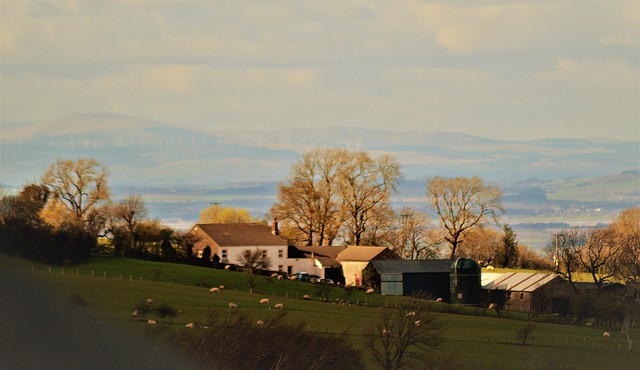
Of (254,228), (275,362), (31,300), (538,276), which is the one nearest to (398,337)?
(275,362)

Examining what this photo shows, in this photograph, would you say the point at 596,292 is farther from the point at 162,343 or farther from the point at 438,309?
the point at 162,343

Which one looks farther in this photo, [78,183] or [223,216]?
[223,216]

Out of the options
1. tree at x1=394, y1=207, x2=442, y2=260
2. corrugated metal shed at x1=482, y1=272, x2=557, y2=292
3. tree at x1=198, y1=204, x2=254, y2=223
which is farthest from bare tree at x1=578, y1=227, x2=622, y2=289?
tree at x1=198, y1=204, x2=254, y2=223

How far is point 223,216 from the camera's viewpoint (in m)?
123

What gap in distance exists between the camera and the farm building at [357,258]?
83.6 meters

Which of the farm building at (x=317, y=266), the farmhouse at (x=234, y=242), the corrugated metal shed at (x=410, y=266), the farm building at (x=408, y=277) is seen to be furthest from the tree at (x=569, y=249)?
the farmhouse at (x=234, y=242)

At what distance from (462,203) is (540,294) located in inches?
735

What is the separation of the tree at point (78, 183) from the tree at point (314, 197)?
64.8ft

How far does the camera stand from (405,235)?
100562 mm

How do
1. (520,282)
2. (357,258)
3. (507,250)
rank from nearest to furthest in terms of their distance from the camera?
(520,282) → (357,258) → (507,250)

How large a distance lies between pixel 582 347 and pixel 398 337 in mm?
20949

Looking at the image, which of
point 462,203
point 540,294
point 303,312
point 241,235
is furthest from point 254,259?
point 540,294

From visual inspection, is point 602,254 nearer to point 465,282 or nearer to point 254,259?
point 465,282

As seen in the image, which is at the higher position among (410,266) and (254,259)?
(254,259)
